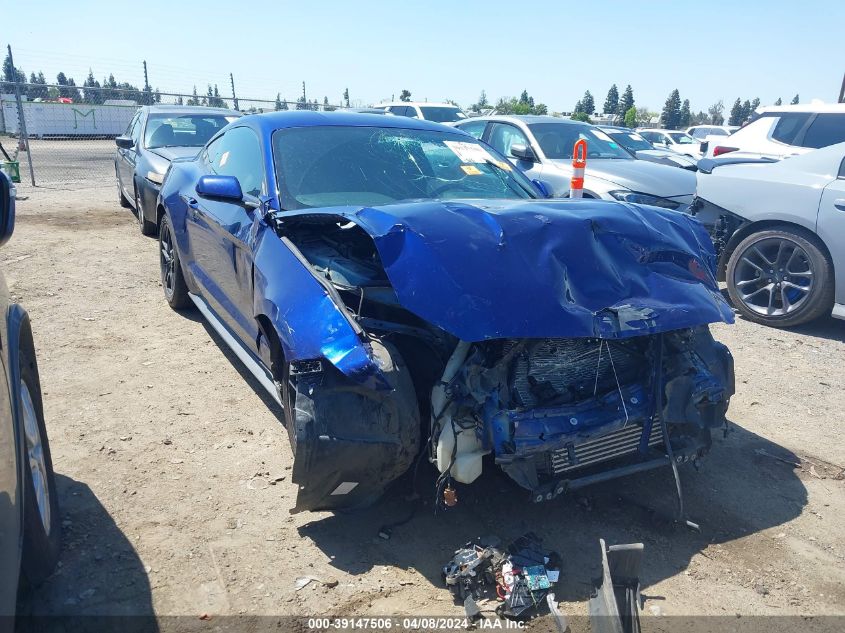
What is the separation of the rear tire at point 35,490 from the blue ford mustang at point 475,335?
3.05 feet

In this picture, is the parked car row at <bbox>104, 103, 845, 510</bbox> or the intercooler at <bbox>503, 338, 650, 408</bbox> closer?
the parked car row at <bbox>104, 103, 845, 510</bbox>

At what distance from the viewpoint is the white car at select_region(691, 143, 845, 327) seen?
5785mm

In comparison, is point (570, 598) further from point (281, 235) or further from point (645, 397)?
point (281, 235)

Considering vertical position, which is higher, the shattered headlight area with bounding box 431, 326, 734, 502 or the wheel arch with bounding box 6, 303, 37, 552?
the wheel arch with bounding box 6, 303, 37, 552

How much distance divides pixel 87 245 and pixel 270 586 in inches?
278

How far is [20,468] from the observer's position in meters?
2.05

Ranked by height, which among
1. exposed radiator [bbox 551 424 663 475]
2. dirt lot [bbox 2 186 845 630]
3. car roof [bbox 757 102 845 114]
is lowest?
dirt lot [bbox 2 186 845 630]

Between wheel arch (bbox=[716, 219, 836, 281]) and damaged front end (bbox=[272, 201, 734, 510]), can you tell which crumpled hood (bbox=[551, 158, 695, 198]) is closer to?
wheel arch (bbox=[716, 219, 836, 281])

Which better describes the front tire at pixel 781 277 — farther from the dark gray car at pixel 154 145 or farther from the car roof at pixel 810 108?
the dark gray car at pixel 154 145

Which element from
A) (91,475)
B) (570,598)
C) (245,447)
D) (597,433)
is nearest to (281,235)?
(245,447)

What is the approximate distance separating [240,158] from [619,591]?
349cm

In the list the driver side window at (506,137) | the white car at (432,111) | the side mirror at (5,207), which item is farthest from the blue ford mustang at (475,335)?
the white car at (432,111)

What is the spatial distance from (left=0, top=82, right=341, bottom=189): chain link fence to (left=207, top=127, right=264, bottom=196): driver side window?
24.8ft

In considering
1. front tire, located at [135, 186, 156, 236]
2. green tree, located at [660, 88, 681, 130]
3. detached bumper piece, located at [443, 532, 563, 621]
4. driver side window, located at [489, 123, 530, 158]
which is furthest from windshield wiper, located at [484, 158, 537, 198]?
green tree, located at [660, 88, 681, 130]
